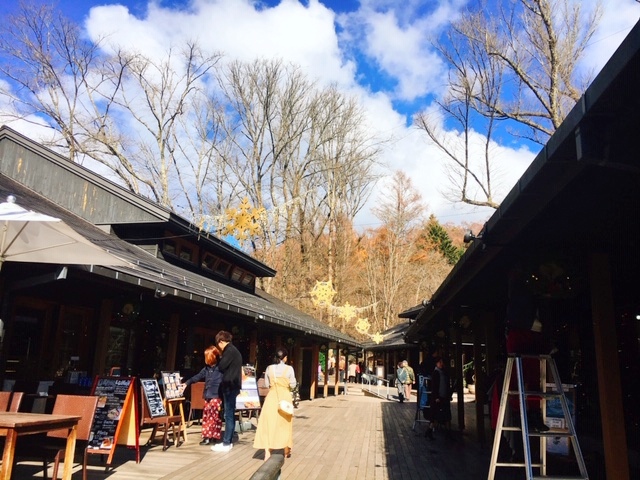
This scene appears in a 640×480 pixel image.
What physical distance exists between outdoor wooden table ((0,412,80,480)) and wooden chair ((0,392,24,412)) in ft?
1.90

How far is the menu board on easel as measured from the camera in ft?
17.2

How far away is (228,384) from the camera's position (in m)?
6.41

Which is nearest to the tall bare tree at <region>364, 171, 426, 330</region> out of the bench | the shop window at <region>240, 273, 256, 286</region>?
the shop window at <region>240, 273, 256, 286</region>

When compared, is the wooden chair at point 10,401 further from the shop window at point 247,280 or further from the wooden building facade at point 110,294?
the shop window at point 247,280

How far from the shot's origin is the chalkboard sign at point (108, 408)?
5238 millimetres

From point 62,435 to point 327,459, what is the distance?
3.41 metres

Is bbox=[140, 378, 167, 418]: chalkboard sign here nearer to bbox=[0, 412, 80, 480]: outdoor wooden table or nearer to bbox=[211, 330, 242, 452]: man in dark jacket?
bbox=[211, 330, 242, 452]: man in dark jacket

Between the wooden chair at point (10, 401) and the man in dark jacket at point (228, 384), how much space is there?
253 centimetres

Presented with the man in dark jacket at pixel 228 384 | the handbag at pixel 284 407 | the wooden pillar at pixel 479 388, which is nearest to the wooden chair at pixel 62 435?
the handbag at pixel 284 407

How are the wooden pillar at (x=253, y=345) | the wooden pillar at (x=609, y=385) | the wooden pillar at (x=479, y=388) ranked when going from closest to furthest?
1. the wooden pillar at (x=609, y=385)
2. the wooden pillar at (x=479, y=388)
3. the wooden pillar at (x=253, y=345)

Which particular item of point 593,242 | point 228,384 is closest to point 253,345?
point 228,384

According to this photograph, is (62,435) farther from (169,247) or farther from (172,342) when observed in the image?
(169,247)

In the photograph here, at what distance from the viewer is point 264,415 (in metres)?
5.65

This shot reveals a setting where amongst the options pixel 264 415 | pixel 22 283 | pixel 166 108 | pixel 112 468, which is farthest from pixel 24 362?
pixel 166 108
